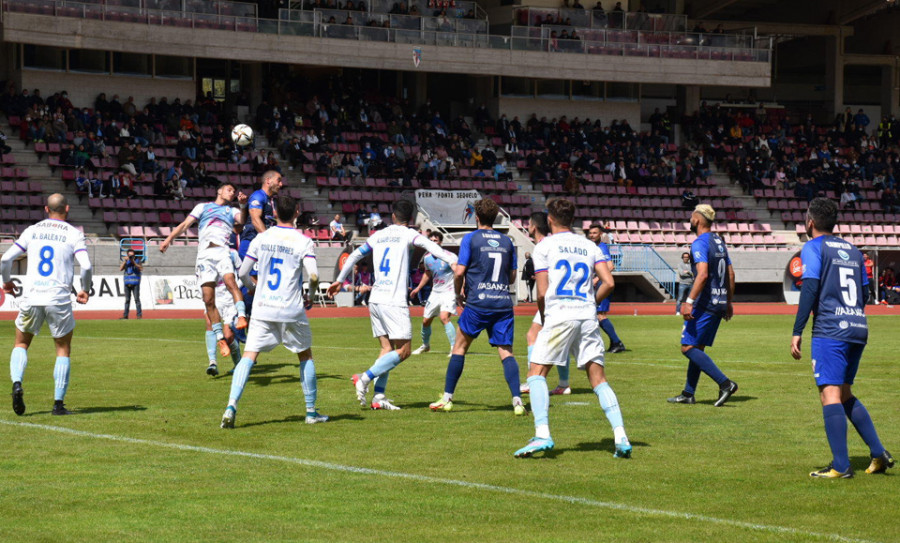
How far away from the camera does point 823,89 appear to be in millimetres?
66188

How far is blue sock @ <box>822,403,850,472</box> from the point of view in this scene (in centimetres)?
882

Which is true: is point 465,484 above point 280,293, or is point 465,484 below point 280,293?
below

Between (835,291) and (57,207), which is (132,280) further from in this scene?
(835,291)

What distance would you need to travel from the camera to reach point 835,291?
8992 millimetres

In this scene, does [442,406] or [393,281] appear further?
[442,406]

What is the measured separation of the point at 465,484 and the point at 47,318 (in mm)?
5527

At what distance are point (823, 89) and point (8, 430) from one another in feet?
201

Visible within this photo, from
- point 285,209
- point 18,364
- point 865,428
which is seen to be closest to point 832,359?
point 865,428

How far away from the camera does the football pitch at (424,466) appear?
289 inches

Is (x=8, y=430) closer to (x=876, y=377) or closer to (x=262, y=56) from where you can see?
(x=876, y=377)

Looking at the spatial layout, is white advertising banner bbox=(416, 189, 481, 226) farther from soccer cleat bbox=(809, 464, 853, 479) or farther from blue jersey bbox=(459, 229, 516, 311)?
soccer cleat bbox=(809, 464, 853, 479)

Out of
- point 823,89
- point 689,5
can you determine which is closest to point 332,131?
point 689,5

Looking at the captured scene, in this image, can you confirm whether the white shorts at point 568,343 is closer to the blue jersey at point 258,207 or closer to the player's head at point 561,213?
the player's head at point 561,213

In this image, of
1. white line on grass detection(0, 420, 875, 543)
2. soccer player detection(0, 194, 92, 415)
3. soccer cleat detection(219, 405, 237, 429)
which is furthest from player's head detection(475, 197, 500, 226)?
soccer player detection(0, 194, 92, 415)
